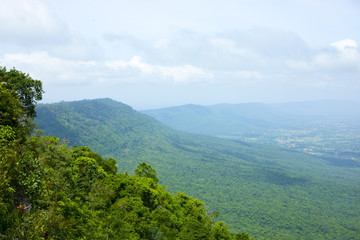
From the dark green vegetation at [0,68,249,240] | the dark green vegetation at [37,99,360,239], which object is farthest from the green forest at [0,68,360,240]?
the dark green vegetation at [37,99,360,239]

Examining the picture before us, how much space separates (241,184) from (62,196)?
128429 mm

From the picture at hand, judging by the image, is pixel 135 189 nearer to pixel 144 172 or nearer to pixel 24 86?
pixel 144 172

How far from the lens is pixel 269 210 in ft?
327

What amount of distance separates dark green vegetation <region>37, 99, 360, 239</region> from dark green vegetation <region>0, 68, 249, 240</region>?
190 feet

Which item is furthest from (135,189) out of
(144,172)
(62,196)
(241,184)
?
(241,184)

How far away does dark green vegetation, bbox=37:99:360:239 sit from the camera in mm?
88625

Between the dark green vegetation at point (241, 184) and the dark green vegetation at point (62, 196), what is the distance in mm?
58019

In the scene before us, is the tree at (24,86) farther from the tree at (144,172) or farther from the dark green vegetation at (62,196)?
the tree at (144,172)

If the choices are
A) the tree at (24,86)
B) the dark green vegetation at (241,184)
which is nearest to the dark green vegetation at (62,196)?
the tree at (24,86)

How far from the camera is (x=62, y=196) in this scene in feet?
53.2

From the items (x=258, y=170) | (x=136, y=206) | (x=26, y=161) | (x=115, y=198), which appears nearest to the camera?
(x=26, y=161)

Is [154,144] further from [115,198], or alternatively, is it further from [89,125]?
[115,198]

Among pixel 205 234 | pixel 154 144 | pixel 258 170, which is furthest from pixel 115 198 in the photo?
pixel 154 144

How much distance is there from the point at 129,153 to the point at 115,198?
13355cm
